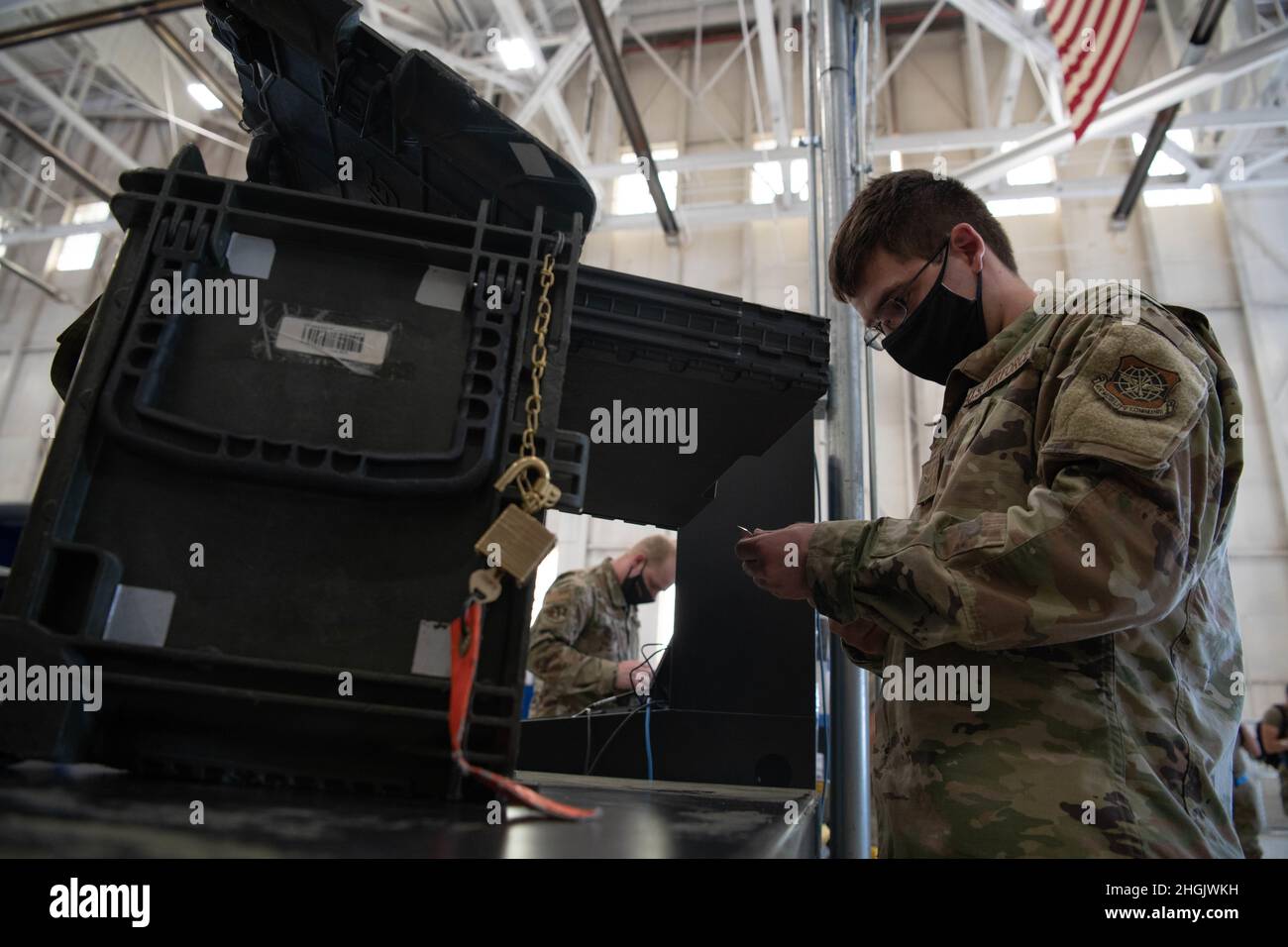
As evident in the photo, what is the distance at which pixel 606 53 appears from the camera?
15.7ft

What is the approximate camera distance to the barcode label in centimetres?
87

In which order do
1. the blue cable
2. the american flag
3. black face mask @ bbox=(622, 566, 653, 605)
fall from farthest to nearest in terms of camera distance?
the american flag → black face mask @ bbox=(622, 566, 653, 605) → the blue cable

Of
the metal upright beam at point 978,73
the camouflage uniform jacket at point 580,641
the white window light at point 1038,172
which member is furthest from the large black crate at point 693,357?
the white window light at point 1038,172

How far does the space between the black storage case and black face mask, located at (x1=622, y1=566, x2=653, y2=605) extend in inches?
90.6

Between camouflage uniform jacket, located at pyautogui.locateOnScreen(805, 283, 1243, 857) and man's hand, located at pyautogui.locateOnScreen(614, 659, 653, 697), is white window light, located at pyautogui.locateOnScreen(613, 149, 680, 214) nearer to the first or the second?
man's hand, located at pyautogui.locateOnScreen(614, 659, 653, 697)

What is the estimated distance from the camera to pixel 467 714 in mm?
722

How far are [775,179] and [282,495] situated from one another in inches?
310

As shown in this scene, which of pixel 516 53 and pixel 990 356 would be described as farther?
pixel 516 53

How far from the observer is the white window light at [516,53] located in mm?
5941

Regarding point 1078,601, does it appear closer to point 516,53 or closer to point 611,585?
point 611,585

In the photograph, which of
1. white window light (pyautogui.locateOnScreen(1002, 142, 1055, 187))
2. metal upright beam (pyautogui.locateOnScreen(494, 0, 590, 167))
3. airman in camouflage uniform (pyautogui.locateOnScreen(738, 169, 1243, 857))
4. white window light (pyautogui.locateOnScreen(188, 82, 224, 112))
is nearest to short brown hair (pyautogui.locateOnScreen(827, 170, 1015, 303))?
airman in camouflage uniform (pyautogui.locateOnScreen(738, 169, 1243, 857))

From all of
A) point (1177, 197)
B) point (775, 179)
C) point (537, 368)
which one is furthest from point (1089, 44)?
point (1177, 197)
